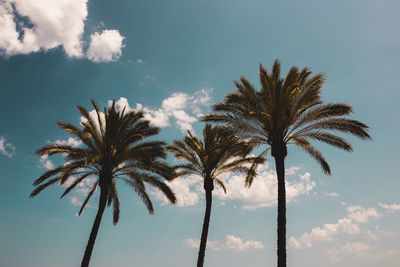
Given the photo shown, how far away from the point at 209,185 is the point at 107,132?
813 centimetres

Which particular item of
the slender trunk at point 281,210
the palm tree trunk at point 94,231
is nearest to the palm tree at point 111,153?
the palm tree trunk at point 94,231

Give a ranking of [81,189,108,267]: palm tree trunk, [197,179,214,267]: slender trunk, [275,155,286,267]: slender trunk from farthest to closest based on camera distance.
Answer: [197,179,214,267]: slender trunk
[81,189,108,267]: palm tree trunk
[275,155,286,267]: slender trunk

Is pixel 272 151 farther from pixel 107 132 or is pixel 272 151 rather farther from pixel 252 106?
pixel 107 132

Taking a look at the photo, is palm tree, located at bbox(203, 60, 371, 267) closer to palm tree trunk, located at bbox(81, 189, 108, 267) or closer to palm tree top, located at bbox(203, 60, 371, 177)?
palm tree top, located at bbox(203, 60, 371, 177)

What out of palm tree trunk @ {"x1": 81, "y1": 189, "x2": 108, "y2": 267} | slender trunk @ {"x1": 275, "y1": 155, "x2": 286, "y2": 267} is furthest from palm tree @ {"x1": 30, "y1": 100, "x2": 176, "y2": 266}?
slender trunk @ {"x1": 275, "y1": 155, "x2": 286, "y2": 267}

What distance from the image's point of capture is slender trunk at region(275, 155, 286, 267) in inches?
488

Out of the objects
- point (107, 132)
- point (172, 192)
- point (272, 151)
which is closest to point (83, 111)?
point (107, 132)

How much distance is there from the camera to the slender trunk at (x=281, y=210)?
12.4m

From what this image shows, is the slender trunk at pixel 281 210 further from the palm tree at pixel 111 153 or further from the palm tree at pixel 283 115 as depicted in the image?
the palm tree at pixel 111 153

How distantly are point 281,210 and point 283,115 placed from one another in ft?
15.1

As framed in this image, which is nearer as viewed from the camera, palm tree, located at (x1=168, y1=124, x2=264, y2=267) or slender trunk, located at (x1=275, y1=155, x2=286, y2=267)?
slender trunk, located at (x1=275, y1=155, x2=286, y2=267)

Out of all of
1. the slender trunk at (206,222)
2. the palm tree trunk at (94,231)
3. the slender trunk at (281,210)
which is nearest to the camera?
the slender trunk at (281,210)

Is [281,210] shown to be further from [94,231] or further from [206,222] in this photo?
[94,231]

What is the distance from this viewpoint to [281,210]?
1310 cm
